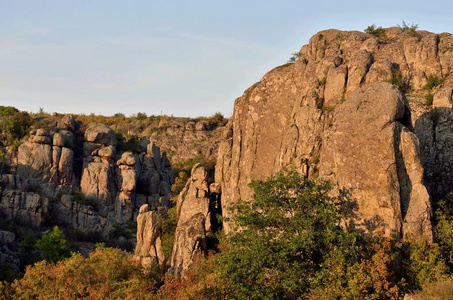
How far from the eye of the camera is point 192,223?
4244cm

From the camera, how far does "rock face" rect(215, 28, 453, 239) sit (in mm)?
31484

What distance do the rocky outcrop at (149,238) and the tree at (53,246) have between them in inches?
739

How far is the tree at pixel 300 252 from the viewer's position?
2702cm

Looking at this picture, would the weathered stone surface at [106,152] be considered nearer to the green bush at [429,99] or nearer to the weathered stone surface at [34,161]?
the weathered stone surface at [34,161]

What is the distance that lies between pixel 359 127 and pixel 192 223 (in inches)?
634

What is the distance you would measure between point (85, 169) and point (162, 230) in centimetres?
3852

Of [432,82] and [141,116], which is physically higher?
[141,116]

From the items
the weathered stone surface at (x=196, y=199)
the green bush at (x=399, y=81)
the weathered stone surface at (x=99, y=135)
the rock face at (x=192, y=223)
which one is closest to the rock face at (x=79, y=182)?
the weathered stone surface at (x=99, y=135)

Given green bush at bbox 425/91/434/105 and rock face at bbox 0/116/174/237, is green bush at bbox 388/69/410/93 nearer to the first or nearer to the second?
green bush at bbox 425/91/434/105

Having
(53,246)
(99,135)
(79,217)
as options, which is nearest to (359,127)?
(53,246)

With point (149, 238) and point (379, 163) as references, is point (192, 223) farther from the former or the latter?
point (379, 163)

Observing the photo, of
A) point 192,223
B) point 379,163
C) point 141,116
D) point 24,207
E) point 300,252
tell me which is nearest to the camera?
point 300,252

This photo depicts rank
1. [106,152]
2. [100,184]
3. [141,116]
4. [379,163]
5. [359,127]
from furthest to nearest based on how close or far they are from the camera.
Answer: [141,116] < [106,152] < [100,184] < [359,127] < [379,163]

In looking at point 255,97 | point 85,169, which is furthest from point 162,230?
point 85,169
